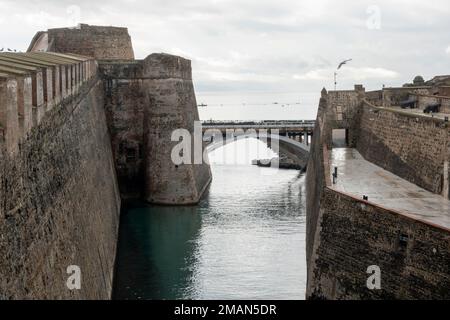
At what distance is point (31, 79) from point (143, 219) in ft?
62.9

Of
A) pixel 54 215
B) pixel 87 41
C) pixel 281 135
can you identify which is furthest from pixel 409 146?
pixel 281 135

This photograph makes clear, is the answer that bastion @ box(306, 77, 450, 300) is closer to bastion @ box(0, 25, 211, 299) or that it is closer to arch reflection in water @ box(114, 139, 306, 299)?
arch reflection in water @ box(114, 139, 306, 299)

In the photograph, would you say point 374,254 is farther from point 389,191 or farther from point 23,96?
point 23,96

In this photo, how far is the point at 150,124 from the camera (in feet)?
109

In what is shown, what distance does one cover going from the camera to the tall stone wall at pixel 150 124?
32.6 meters

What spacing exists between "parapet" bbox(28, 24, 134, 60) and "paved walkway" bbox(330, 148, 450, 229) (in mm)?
18852

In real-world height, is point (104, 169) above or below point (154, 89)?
below

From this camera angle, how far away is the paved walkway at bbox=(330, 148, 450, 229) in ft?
A: 51.9

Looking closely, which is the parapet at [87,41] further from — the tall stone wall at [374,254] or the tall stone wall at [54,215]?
the tall stone wall at [374,254]

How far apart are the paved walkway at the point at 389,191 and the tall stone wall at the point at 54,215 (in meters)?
7.70

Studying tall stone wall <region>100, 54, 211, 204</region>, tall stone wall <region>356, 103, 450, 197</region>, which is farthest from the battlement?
tall stone wall <region>100, 54, 211, 204</region>

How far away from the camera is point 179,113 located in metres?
33.2
